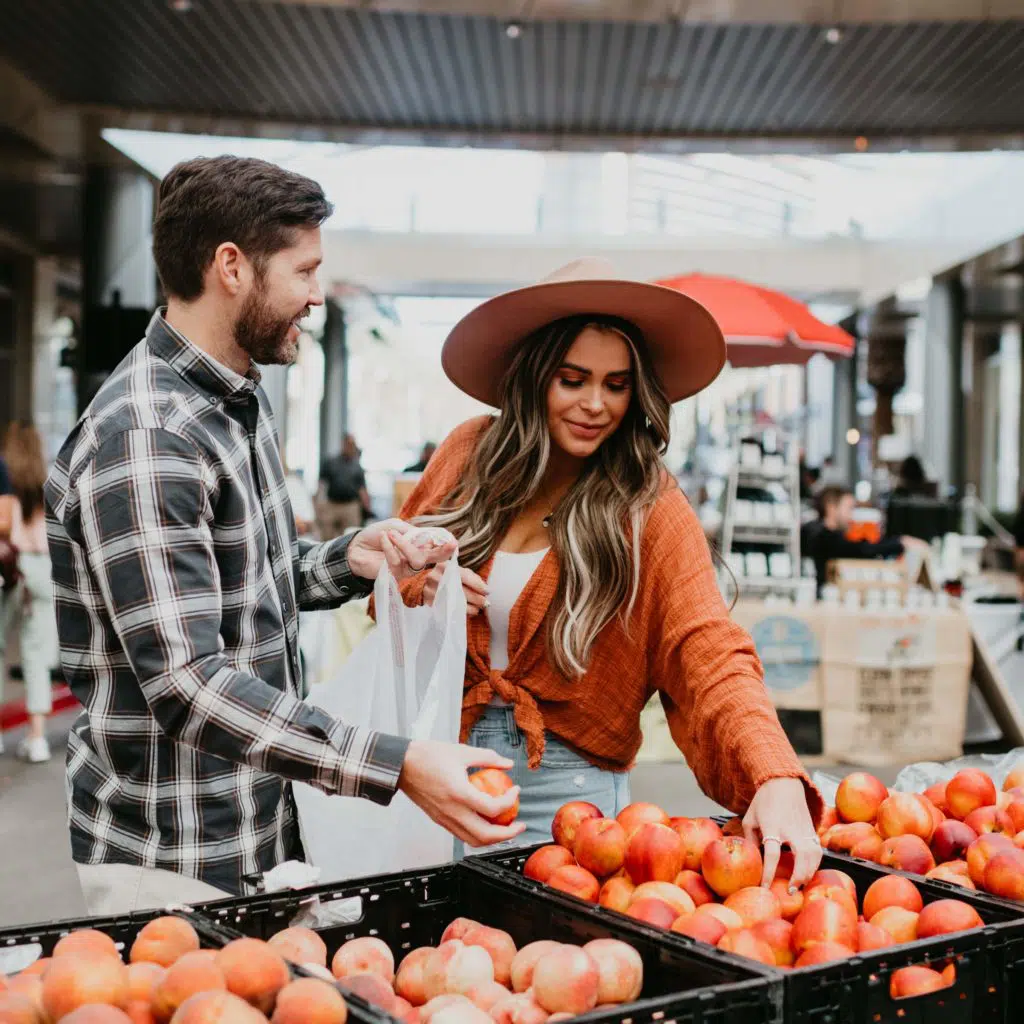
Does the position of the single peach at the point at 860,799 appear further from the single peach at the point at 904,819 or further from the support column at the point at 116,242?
the support column at the point at 116,242

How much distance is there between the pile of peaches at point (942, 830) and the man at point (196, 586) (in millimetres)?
668

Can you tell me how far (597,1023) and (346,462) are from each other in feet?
52.1

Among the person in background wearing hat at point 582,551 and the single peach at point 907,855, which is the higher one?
the person in background wearing hat at point 582,551

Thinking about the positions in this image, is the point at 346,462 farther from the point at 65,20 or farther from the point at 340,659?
the point at 340,659

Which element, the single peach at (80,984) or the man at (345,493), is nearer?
the single peach at (80,984)

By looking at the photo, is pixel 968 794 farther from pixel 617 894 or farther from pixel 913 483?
pixel 913 483

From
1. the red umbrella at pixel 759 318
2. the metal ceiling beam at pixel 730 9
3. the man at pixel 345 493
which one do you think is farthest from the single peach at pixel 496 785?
the man at pixel 345 493

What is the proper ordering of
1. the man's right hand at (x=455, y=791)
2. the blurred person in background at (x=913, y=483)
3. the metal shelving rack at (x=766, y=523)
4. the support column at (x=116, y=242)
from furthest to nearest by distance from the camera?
the blurred person in background at (x=913, y=483) < the support column at (x=116, y=242) < the metal shelving rack at (x=766, y=523) < the man's right hand at (x=455, y=791)

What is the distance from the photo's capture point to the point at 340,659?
21.5 feet

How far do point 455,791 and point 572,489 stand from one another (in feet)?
3.05

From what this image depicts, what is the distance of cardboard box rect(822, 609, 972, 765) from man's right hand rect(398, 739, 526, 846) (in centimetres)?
558


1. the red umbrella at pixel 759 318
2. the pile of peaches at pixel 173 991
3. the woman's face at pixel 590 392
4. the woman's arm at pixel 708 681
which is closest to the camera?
the pile of peaches at pixel 173 991

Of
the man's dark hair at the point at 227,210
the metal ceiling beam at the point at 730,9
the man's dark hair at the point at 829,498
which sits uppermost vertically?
the metal ceiling beam at the point at 730,9

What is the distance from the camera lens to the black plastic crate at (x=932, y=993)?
132 cm
